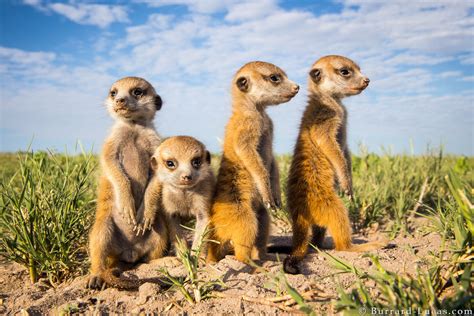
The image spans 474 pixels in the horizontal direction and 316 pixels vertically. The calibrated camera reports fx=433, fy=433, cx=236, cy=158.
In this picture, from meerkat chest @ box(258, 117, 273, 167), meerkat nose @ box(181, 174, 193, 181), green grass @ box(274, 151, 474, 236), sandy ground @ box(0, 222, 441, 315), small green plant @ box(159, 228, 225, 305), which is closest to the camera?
sandy ground @ box(0, 222, 441, 315)

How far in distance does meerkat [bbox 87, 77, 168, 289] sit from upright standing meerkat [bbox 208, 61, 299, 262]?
2.03 ft

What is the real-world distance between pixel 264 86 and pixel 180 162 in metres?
1.19

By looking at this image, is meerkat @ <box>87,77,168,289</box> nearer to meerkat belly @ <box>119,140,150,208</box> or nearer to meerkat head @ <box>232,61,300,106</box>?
meerkat belly @ <box>119,140,150,208</box>

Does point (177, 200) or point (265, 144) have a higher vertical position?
point (265, 144)

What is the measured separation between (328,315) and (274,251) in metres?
1.83

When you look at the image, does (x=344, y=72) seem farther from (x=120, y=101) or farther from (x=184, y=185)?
(x=120, y=101)

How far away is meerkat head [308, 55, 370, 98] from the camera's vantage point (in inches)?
177

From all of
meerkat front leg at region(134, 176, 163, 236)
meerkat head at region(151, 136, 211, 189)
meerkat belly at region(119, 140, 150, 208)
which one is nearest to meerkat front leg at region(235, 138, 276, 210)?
meerkat head at region(151, 136, 211, 189)

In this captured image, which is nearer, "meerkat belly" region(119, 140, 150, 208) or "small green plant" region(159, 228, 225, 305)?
"small green plant" region(159, 228, 225, 305)

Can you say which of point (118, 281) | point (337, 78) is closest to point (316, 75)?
point (337, 78)

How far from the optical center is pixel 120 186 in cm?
373

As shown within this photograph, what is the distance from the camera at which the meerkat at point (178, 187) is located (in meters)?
3.61

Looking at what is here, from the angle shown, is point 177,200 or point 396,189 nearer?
point 177,200

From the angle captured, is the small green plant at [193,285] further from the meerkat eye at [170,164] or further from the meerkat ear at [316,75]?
the meerkat ear at [316,75]
